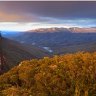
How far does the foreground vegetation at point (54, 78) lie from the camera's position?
1487 centimetres

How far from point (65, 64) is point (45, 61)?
52.9 inches

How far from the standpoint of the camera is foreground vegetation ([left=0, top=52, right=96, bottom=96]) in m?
14.9

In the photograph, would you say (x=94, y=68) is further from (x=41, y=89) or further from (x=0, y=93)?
(x=0, y=93)

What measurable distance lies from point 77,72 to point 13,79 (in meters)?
3.51

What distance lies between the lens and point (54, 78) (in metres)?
15.5

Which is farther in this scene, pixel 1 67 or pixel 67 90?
pixel 1 67

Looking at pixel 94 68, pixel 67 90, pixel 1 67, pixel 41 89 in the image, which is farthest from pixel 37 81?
pixel 1 67

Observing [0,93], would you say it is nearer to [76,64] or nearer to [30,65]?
[30,65]

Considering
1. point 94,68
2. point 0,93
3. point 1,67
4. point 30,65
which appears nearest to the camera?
point 0,93

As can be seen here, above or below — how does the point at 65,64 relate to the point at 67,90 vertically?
above

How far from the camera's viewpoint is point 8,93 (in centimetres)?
1427

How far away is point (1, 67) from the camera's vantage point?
2339 centimetres

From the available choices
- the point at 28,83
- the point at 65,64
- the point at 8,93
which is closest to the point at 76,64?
the point at 65,64

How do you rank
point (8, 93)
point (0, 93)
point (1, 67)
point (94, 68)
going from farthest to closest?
point (1, 67) → point (94, 68) → point (0, 93) → point (8, 93)
